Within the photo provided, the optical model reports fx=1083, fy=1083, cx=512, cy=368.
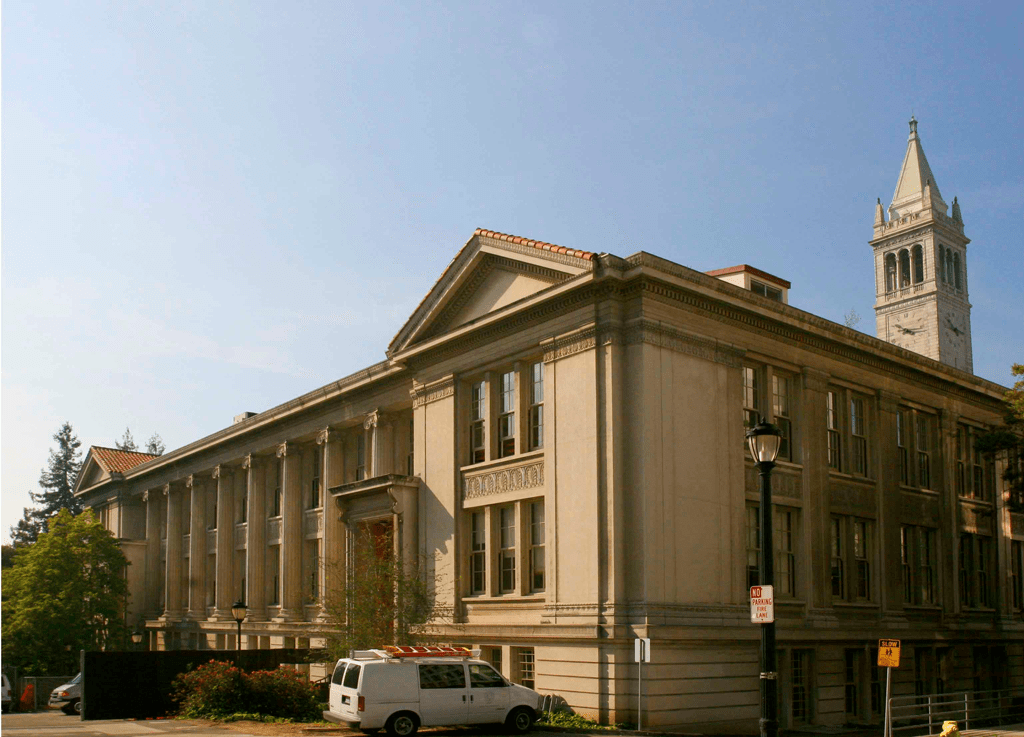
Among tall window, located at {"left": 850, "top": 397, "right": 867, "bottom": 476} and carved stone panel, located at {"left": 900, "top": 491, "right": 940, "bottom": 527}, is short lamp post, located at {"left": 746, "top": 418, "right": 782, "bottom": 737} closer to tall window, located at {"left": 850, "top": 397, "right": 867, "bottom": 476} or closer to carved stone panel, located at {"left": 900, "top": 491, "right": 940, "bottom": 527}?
tall window, located at {"left": 850, "top": 397, "right": 867, "bottom": 476}

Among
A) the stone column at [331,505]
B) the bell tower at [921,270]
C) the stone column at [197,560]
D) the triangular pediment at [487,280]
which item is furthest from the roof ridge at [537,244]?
the bell tower at [921,270]

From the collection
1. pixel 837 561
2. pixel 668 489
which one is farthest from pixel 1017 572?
pixel 668 489

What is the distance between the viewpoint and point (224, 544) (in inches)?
2037

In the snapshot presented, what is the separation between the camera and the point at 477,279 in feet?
108

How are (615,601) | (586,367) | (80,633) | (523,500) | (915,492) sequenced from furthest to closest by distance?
(80,633)
(915,492)
(523,500)
(586,367)
(615,601)

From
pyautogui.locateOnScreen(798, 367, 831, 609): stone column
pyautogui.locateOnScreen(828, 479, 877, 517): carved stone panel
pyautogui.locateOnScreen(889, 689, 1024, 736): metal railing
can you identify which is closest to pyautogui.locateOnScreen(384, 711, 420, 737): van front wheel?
pyautogui.locateOnScreen(798, 367, 831, 609): stone column

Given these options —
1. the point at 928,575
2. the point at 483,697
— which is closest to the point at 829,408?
the point at 928,575

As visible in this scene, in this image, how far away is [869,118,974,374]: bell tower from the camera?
112 m

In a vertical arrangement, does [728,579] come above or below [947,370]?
below

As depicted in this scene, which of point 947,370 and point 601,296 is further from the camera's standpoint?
point 947,370

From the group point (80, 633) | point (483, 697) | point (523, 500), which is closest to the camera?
point (483, 697)

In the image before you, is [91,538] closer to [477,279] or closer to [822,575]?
[477,279]

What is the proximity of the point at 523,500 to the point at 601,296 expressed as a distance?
627cm

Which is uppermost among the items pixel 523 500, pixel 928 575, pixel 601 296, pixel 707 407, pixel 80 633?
pixel 601 296
